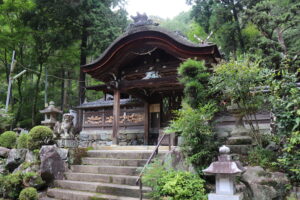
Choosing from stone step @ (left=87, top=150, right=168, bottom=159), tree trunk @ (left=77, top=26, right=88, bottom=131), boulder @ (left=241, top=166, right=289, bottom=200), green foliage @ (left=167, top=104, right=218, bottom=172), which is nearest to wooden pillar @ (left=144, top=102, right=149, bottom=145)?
stone step @ (left=87, top=150, right=168, bottom=159)

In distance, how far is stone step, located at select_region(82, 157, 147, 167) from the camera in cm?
642

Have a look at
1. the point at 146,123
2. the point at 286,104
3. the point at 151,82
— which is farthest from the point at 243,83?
the point at 146,123

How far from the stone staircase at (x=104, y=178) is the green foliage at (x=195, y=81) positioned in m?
1.70

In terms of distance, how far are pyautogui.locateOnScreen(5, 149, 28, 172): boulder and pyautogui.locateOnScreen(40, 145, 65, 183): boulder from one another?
4.59 feet

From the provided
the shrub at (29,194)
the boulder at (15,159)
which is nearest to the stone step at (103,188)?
the shrub at (29,194)

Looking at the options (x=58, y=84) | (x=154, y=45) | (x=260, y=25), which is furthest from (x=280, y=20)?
(x=58, y=84)

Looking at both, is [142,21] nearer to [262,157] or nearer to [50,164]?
[50,164]

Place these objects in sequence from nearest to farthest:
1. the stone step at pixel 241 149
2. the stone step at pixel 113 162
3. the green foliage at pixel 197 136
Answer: the green foliage at pixel 197 136 → the stone step at pixel 241 149 → the stone step at pixel 113 162

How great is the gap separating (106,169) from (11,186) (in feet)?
9.44

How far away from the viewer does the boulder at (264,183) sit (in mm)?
4672

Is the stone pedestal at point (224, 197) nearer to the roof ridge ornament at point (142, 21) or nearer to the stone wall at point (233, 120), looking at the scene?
the stone wall at point (233, 120)

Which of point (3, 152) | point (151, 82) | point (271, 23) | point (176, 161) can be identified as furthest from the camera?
point (271, 23)

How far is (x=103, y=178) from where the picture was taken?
6.21 m

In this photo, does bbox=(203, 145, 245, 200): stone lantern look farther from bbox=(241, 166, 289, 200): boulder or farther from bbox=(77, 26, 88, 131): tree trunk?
bbox=(77, 26, 88, 131): tree trunk
